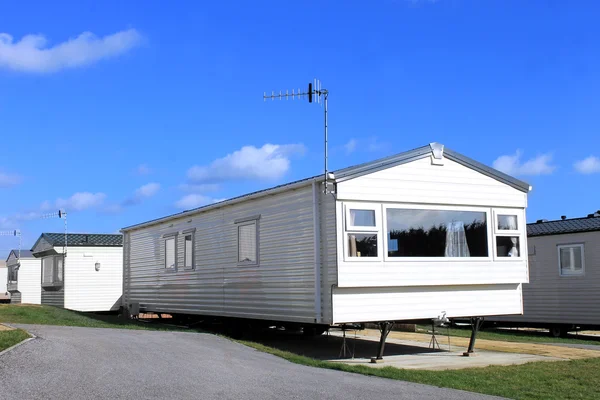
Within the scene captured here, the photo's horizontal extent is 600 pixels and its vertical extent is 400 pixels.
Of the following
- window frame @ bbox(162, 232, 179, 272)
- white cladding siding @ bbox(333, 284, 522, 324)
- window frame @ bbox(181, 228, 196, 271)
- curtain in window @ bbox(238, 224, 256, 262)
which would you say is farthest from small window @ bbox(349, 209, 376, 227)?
window frame @ bbox(162, 232, 179, 272)

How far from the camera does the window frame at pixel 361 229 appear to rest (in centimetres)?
1226

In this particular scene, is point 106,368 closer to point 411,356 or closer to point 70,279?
point 411,356

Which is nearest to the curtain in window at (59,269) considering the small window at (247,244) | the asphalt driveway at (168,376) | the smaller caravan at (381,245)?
the smaller caravan at (381,245)

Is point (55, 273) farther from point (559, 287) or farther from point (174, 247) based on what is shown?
point (559, 287)

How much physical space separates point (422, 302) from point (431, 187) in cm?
220

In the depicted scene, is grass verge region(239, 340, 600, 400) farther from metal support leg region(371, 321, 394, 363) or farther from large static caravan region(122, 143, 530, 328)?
large static caravan region(122, 143, 530, 328)

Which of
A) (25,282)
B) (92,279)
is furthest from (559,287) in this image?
(25,282)

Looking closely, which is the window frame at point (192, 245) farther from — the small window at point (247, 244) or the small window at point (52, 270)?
the small window at point (52, 270)

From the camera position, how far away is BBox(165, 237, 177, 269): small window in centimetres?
1902

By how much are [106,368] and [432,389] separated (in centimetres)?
433

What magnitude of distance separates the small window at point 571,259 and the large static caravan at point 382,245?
6.64 m

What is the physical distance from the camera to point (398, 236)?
12906mm

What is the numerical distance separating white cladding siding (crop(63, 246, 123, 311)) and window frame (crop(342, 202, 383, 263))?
1768cm

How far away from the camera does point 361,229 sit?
40.8 feet
